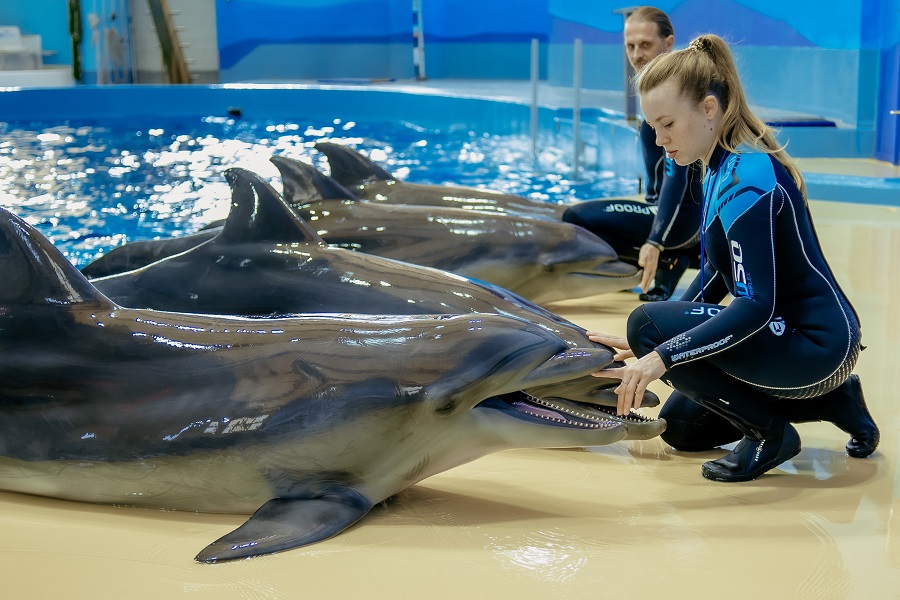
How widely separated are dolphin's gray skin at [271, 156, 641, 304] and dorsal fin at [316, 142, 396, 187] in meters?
0.44

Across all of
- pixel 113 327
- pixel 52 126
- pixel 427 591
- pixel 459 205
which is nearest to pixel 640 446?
pixel 427 591

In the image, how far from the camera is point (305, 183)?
6.36 meters

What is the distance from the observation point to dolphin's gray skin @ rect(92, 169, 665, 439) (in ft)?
15.1

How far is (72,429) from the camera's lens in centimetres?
332

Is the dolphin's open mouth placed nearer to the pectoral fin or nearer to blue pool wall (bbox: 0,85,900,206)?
the pectoral fin

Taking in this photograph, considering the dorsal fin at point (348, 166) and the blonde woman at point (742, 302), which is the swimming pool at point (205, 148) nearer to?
the dorsal fin at point (348, 166)

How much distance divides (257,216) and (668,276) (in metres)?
2.91

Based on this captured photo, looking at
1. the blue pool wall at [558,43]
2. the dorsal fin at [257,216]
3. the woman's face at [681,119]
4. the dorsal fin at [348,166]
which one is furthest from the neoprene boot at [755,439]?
the blue pool wall at [558,43]

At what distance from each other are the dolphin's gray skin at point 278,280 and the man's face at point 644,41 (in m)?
1.87

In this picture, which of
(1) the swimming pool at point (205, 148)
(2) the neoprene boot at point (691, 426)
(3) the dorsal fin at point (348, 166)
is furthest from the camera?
(1) the swimming pool at point (205, 148)

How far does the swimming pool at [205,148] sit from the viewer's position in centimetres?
1102

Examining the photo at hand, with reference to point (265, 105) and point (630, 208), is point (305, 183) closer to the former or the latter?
point (630, 208)

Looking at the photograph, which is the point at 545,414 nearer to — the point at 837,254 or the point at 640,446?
the point at 640,446

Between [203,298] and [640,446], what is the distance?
2.08m
